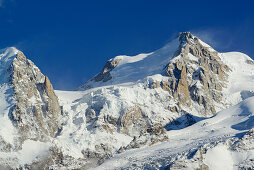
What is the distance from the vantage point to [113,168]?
15375 centimetres

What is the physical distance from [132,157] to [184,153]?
22885mm

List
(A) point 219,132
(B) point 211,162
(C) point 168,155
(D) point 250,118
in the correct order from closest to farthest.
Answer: (B) point 211,162
(C) point 168,155
(A) point 219,132
(D) point 250,118

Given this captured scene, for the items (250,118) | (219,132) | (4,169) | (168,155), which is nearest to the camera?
(168,155)

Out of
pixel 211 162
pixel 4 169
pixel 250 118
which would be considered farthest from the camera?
pixel 4 169

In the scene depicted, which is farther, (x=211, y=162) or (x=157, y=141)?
(x=157, y=141)

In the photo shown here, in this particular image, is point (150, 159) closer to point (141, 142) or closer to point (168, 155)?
point (168, 155)

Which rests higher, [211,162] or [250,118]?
[250,118]

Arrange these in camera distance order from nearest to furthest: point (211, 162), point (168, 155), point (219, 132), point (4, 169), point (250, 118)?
point (211, 162)
point (168, 155)
point (219, 132)
point (250, 118)
point (4, 169)

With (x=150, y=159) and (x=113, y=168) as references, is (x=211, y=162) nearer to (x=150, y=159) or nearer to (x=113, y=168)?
(x=150, y=159)

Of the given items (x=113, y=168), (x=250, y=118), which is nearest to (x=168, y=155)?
(x=113, y=168)

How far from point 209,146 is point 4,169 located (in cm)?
8621

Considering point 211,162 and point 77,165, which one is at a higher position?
point 77,165

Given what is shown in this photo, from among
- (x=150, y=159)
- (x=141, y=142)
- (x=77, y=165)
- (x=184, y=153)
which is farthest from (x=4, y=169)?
(x=184, y=153)

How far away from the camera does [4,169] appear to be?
7785 inches
